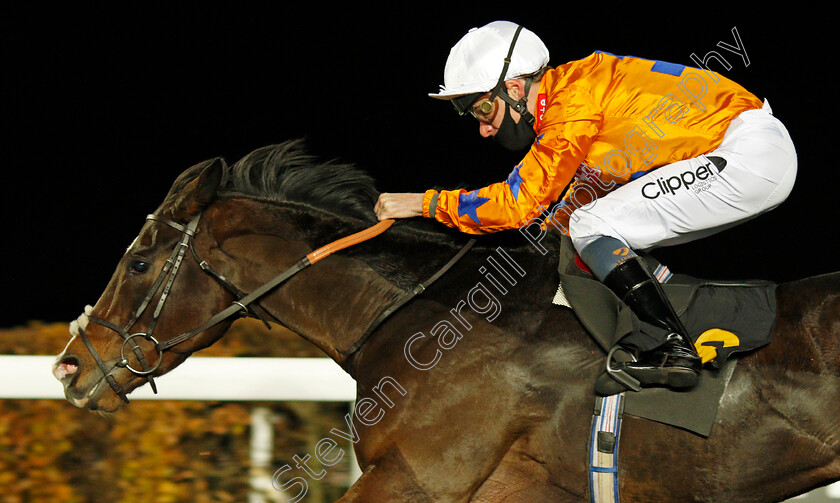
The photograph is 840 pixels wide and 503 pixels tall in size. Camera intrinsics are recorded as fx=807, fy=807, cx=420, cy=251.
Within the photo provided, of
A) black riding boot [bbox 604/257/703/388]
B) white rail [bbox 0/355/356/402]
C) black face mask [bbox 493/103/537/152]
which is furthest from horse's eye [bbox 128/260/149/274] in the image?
black riding boot [bbox 604/257/703/388]

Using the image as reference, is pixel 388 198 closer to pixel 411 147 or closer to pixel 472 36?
pixel 472 36

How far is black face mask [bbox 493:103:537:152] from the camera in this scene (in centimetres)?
286

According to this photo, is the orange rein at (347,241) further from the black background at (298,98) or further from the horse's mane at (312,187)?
the black background at (298,98)

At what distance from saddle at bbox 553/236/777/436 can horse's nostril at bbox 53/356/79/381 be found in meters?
Result: 1.82

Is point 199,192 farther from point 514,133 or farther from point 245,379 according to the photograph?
point 514,133

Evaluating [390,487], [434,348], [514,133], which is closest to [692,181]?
[514,133]

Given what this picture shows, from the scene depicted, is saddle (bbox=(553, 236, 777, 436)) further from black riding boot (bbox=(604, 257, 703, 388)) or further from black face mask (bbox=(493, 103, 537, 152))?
black face mask (bbox=(493, 103, 537, 152))

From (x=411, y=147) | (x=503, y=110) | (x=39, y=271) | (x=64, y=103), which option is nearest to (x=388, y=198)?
(x=503, y=110)

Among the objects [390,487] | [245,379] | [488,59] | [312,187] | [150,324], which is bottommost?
[245,379]

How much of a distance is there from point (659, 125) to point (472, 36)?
707 millimetres

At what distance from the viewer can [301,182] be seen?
10.3ft

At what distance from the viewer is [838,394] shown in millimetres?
2494

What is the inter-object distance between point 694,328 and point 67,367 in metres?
2.25

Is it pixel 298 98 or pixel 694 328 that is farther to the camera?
pixel 298 98
